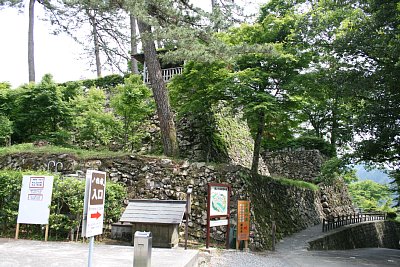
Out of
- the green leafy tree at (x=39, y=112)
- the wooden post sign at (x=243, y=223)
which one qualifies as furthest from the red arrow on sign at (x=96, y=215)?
the green leafy tree at (x=39, y=112)

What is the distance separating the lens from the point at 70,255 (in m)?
6.03

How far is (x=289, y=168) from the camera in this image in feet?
68.8

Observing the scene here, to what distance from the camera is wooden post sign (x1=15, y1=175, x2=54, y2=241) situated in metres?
7.48

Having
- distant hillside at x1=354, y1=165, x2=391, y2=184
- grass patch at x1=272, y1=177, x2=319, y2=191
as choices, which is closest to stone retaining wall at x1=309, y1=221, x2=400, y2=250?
grass patch at x1=272, y1=177, x2=319, y2=191

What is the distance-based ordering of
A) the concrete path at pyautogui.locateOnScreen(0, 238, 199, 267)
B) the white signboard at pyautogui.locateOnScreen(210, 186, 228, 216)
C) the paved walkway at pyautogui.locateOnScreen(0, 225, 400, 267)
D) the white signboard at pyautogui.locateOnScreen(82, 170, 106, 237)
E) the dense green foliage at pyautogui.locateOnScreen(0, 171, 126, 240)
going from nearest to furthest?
the white signboard at pyautogui.locateOnScreen(82, 170, 106, 237), the concrete path at pyautogui.locateOnScreen(0, 238, 199, 267), the paved walkway at pyautogui.locateOnScreen(0, 225, 400, 267), the dense green foliage at pyautogui.locateOnScreen(0, 171, 126, 240), the white signboard at pyautogui.locateOnScreen(210, 186, 228, 216)

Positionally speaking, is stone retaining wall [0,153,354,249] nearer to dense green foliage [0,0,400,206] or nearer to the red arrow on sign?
dense green foliage [0,0,400,206]

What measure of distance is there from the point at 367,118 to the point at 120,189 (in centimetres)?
762

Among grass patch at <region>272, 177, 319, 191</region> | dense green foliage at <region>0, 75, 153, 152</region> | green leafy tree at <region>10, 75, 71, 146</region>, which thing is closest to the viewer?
dense green foliage at <region>0, 75, 153, 152</region>

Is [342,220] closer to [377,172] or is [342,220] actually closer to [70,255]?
[70,255]

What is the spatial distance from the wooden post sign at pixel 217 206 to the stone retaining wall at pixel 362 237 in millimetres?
4346

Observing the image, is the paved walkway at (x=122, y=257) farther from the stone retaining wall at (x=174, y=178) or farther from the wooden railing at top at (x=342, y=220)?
the wooden railing at top at (x=342, y=220)

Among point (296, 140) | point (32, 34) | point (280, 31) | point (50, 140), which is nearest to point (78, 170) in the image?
point (50, 140)

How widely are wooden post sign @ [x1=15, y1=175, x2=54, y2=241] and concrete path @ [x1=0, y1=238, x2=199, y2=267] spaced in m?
0.50

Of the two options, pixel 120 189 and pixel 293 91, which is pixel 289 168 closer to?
pixel 293 91
